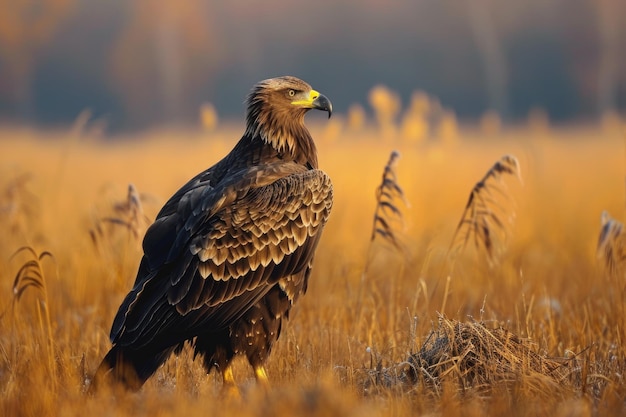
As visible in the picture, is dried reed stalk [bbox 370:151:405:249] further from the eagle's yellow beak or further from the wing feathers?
the wing feathers

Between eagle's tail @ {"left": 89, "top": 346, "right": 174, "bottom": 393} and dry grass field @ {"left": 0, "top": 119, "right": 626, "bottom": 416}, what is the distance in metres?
0.11

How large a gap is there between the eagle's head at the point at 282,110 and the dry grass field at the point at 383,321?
0.92 metres

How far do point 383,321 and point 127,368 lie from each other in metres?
2.57

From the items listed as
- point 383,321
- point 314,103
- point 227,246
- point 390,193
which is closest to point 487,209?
point 390,193

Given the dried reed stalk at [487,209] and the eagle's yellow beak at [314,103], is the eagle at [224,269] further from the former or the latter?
the dried reed stalk at [487,209]

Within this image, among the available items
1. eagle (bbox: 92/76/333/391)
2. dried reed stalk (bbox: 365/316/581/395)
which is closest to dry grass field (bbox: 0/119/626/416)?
dried reed stalk (bbox: 365/316/581/395)

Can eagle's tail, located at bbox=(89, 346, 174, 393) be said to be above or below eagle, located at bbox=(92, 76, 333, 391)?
below

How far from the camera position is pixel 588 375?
5.69 metres

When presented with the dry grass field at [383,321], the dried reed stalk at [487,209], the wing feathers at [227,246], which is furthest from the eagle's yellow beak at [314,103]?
the dried reed stalk at [487,209]

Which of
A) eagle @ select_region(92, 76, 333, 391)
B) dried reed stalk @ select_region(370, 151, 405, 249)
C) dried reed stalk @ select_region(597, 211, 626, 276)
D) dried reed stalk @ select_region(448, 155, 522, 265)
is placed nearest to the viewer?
eagle @ select_region(92, 76, 333, 391)

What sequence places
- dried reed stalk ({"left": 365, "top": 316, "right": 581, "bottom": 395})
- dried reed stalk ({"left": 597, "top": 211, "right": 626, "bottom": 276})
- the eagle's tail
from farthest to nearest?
dried reed stalk ({"left": 597, "top": 211, "right": 626, "bottom": 276})
the eagle's tail
dried reed stalk ({"left": 365, "top": 316, "right": 581, "bottom": 395})

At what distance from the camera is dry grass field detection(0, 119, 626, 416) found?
5.23 metres

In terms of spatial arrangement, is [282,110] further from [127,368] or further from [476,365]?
[476,365]

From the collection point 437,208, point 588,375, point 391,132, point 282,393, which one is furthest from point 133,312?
point 437,208
